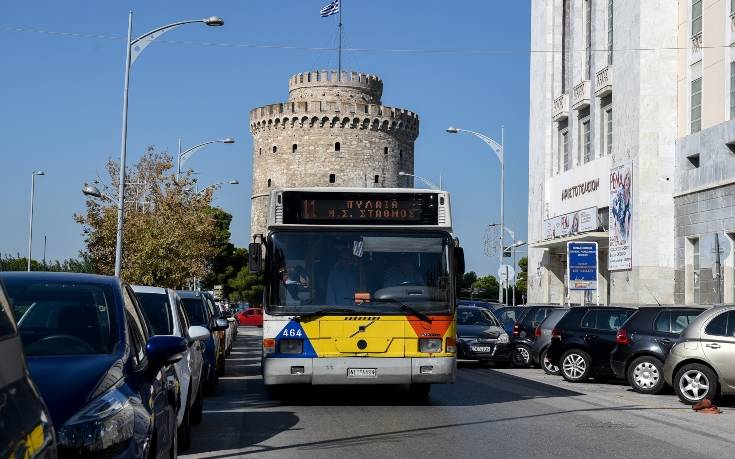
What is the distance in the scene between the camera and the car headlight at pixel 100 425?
4816 mm

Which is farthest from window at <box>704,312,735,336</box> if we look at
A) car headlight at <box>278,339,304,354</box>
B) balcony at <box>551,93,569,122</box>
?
balcony at <box>551,93,569,122</box>

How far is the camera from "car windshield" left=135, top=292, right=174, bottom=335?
12484 mm

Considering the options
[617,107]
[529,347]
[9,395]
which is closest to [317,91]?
[617,107]

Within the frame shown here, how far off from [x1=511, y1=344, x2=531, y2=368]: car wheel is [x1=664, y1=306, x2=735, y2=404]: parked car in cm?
1039

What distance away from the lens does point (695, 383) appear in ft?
53.2

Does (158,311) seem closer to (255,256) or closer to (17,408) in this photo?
(255,256)

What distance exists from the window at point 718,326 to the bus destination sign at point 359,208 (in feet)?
14.0

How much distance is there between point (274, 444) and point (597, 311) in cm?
Answer: 1160

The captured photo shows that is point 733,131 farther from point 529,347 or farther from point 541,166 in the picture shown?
point 541,166

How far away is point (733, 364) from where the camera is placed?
621 inches

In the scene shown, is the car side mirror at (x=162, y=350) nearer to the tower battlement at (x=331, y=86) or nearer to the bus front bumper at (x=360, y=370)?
the bus front bumper at (x=360, y=370)

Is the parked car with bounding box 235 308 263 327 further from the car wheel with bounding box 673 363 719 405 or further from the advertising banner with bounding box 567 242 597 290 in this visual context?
the car wheel with bounding box 673 363 719 405

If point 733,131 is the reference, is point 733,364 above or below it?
below

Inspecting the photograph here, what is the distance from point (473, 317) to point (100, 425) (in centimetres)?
2281
